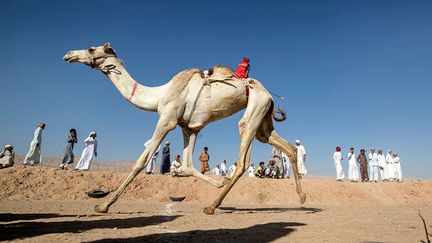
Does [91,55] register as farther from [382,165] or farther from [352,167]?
[382,165]

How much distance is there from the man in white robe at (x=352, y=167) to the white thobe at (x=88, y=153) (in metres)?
15.9

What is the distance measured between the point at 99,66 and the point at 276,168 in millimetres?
14269

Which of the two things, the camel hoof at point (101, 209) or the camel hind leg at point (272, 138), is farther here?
the camel hind leg at point (272, 138)

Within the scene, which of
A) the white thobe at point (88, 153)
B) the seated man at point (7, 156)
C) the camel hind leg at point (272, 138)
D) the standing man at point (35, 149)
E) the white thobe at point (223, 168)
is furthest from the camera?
the white thobe at point (223, 168)

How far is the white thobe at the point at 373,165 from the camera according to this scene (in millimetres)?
23094

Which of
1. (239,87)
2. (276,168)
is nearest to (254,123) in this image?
(239,87)

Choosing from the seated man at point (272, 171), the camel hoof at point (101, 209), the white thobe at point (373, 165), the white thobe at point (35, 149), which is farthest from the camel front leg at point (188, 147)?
the white thobe at point (373, 165)

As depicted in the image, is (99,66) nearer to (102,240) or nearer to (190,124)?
(190,124)

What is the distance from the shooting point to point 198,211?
24.4 feet

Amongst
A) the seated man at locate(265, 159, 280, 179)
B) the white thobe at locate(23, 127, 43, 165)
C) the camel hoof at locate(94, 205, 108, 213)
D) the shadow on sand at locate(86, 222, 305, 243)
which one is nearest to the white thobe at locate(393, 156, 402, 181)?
the seated man at locate(265, 159, 280, 179)

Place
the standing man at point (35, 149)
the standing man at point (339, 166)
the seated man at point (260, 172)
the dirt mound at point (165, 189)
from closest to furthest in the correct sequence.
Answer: the dirt mound at point (165, 189) < the standing man at point (35, 149) < the seated man at point (260, 172) < the standing man at point (339, 166)

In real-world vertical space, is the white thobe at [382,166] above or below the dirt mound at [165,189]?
above

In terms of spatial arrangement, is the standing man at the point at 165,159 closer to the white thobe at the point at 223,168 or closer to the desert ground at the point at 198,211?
the desert ground at the point at 198,211

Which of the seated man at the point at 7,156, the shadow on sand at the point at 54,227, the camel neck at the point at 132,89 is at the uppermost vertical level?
the camel neck at the point at 132,89
